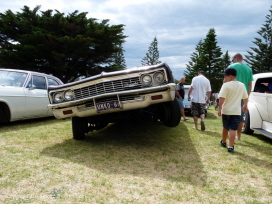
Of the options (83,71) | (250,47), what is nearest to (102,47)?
(83,71)

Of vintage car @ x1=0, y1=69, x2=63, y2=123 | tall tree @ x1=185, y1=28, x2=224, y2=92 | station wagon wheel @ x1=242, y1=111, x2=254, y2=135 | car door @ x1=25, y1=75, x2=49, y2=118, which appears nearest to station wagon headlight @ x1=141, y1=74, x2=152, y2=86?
station wagon wheel @ x1=242, y1=111, x2=254, y2=135

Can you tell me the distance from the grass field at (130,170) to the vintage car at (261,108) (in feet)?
1.38

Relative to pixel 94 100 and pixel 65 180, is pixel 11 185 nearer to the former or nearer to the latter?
pixel 65 180

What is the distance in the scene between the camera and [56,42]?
15.8 meters

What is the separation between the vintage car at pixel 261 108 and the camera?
4.71 m

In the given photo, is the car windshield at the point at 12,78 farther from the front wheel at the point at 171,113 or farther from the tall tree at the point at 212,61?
the tall tree at the point at 212,61

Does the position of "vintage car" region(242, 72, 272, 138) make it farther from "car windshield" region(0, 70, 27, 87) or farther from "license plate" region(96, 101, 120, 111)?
"car windshield" region(0, 70, 27, 87)

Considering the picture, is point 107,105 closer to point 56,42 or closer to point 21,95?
point 21,95

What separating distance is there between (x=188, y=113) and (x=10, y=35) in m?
15.0

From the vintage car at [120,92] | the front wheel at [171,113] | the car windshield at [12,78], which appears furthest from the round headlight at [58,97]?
the car windshield at [12,78]

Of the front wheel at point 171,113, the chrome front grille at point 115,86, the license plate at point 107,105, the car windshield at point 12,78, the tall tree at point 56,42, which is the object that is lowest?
the front wheel at point 171,113

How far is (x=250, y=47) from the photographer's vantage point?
38.4m

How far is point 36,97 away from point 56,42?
10.9 m

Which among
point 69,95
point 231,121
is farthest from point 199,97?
point 69,95
